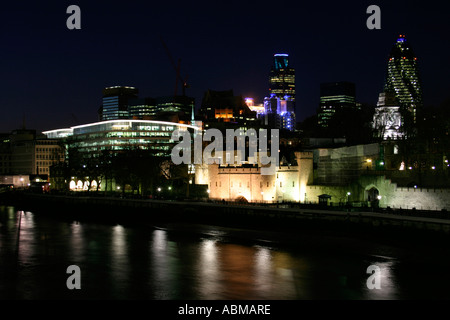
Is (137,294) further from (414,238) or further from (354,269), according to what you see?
(414,238)

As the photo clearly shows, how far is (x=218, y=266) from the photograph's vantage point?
34250 mm

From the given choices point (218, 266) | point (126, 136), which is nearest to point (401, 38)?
point (126, 136)

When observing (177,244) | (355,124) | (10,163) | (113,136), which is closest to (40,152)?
(10,163)

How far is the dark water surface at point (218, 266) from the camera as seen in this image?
28141 mm

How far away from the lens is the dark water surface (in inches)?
1108

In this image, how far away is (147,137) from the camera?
135125mm

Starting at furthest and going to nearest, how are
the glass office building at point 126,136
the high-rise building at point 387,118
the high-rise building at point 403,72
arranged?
1. the high-rise building at point 403,72
2. the glass office building at point 126,136
3. the high-rise building at point 387,118
